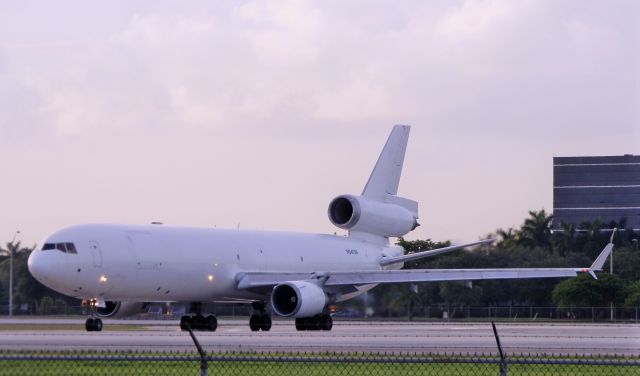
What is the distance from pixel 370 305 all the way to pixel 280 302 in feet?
30.2

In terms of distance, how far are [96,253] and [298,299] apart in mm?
7737

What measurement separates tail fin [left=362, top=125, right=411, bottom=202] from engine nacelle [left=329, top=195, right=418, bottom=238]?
1.88 feet

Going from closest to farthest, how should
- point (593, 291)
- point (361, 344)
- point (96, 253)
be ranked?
1. point (361, 344)
2. point (96, 253)
3. point (593, 291)

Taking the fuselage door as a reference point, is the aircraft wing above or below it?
below

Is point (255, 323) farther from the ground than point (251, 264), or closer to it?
closer to it

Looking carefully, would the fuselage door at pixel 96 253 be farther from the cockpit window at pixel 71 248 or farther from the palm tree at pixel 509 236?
the palm tree at pixel 509 236

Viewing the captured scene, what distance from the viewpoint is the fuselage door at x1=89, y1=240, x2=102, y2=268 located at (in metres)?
44.7

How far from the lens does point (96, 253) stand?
44812mm

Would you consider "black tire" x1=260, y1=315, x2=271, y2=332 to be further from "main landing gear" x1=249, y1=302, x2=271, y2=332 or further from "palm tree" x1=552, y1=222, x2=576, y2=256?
"palm tree" x1=552, y1=222, x2=576, y2=256

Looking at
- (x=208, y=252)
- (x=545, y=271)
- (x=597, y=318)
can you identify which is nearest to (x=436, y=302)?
(x=597, y=318)

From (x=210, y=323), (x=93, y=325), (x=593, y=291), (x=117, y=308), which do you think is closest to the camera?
(x=93, y=325)

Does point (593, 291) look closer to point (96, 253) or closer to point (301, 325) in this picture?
point (301, 325)

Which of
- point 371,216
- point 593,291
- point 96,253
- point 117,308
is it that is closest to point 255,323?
point 117,308

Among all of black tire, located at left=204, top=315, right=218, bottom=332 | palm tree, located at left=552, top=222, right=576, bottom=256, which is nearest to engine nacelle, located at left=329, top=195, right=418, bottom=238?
black tire, located at left=204, top=315, right=218, bottom=332
